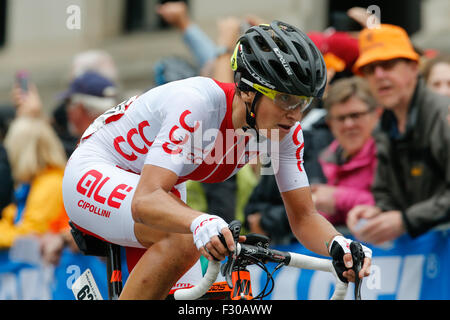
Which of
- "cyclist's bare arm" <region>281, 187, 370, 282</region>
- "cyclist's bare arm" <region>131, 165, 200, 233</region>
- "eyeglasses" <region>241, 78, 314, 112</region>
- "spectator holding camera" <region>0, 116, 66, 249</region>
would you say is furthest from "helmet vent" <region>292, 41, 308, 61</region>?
"spectator holding camera" <region>0, 116, 66, 249</region>

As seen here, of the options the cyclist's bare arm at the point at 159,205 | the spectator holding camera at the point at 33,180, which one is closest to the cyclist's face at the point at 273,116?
the cyclist's bare arm at the point at 159,205

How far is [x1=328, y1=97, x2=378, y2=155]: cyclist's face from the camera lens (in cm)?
719

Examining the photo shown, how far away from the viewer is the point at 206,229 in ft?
12.8

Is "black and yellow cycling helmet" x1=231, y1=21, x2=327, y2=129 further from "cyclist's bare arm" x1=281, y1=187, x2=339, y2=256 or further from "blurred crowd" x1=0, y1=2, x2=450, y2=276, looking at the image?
"blurred crowd" x1=0, y1=2, x2=450, y2=276

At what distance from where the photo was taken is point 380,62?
23.8 feet

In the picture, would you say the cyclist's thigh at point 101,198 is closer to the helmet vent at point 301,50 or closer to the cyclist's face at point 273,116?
the cyclist's face at point 273,116

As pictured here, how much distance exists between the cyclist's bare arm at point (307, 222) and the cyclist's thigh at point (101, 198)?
926 millimetres

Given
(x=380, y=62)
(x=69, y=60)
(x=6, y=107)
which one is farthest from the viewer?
(x=69, y=60)

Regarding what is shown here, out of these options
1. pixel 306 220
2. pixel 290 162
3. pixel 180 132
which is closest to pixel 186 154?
pixel 180 132

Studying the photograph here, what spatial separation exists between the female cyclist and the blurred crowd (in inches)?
76.5

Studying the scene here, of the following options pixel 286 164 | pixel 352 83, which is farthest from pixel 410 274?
pixel 286 164
